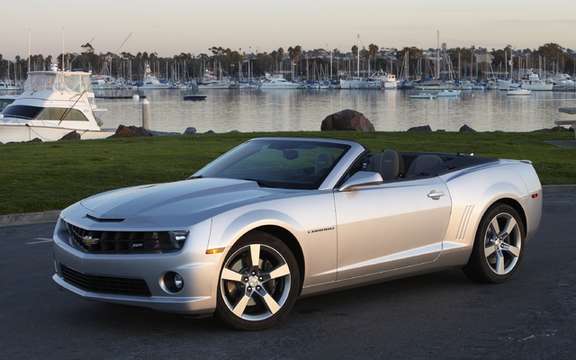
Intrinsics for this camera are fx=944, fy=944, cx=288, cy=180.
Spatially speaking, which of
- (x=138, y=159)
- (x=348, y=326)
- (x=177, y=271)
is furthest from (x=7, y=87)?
(x=177, y=271)

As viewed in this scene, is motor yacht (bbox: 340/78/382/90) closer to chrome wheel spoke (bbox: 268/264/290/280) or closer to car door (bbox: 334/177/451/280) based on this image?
car door (bbox: 334/177/451/280)

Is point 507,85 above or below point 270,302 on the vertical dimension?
above

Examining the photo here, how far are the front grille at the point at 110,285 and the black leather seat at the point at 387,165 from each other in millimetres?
2509

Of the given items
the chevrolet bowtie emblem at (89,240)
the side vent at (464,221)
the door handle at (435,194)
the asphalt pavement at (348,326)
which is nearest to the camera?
the asphalt pavement at (348,326)

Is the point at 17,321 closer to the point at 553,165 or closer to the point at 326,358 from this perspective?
the point at 326,358

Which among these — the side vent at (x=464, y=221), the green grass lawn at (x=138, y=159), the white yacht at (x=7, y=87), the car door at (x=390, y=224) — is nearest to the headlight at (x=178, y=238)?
the car door at (x=390, y=224)

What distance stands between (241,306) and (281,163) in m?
1.70

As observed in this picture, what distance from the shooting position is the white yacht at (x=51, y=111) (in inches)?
1517

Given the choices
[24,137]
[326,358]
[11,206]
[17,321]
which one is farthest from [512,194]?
[24,137]

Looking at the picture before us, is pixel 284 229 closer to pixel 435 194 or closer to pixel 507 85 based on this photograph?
pixel 435 194

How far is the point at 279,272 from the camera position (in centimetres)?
703

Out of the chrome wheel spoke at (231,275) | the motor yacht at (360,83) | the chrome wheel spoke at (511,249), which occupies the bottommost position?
the chrome wheel spoke at (511,249)

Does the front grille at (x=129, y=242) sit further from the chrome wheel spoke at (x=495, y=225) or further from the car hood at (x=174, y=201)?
the chrome wheel spoke at (x=495, y=225)

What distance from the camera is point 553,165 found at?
20.4 meters
